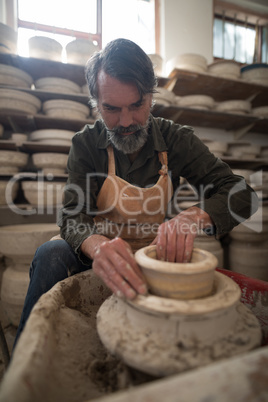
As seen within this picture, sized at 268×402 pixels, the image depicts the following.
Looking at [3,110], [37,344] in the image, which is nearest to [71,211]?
[37,344]

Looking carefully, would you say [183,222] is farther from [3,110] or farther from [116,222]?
[3,110]

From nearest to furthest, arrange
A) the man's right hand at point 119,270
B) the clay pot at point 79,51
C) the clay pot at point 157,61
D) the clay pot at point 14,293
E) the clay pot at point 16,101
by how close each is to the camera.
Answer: the man's right hand at point 119,270
the clay pot at point 14,293
the clay pot at point 16,101
the clay pot at point 79,51
the clay pot at point 157,61

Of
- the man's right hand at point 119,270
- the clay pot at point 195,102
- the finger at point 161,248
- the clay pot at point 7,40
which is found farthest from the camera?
the clay pot at point 195,102

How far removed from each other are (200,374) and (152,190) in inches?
39.4

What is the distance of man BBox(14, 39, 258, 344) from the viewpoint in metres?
0.93

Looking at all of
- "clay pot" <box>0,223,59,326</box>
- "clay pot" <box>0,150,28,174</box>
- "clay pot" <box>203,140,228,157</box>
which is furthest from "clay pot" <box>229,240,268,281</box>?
"clay pot" <box>0,150,28,174</box>

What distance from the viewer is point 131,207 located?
Answer: 1.30m

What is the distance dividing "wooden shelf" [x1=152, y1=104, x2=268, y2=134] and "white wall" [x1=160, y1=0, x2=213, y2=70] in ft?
3.24

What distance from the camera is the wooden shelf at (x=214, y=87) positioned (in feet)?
8.46

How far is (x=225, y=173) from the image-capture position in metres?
1.20

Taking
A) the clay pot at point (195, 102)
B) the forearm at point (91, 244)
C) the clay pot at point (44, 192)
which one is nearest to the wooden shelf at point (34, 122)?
the clay pot at point (44, 192)

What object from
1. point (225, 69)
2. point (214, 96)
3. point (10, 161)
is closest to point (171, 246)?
point (10, 161)

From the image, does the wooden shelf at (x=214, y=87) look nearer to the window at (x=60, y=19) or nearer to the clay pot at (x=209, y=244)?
the window at (x=60, y=19)

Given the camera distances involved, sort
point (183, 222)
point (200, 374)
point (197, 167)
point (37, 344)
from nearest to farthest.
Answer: point (200, 374)
point (37, 344)
point (183, 222)
point (197, 167)
